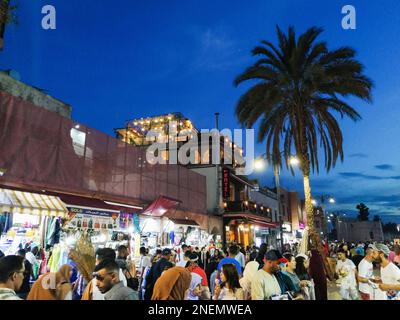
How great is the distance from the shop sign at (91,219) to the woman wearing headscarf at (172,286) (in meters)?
8.57

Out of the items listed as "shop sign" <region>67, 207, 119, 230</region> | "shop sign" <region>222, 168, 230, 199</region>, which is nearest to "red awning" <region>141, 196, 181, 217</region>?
"shop sign" <region>67, 207, 119, 230</region>

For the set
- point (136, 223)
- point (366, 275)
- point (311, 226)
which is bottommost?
point (366, 275)

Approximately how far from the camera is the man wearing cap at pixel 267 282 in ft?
16.3

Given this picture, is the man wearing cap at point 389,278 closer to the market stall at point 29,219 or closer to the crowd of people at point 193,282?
the crowd of people at point 193,282

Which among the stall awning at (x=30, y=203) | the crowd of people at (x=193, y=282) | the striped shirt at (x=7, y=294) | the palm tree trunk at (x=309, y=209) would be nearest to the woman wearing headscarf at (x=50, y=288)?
the crowd of people at (x=193, y=282)

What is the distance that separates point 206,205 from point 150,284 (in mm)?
20184

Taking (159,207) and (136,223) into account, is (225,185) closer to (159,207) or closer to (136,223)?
(159,207)

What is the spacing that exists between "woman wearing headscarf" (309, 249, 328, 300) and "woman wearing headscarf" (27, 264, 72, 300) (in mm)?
7576

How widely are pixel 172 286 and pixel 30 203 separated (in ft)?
26.1

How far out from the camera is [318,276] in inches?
382

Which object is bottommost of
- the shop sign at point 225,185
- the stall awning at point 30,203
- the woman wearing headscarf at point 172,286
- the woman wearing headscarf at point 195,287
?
the woman wearing headscarf at point 195,287

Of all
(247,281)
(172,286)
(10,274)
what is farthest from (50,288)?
(247,281)

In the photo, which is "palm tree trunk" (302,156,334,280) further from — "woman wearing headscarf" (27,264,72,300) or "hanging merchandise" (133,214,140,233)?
→ "woman wearing headscarf" (27,264,72,300)

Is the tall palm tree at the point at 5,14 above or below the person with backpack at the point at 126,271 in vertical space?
above
